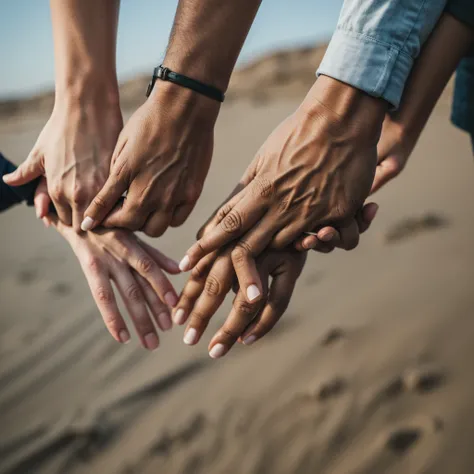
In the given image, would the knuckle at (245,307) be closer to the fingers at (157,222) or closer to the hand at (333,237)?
the hand at (333,237)

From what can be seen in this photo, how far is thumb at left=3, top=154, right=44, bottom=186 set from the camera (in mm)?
1478

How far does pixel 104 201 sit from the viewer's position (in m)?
1.33

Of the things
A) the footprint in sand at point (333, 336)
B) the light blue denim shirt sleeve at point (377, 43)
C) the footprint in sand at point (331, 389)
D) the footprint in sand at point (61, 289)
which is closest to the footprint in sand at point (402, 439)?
the footprint in sand at point (331, 389)

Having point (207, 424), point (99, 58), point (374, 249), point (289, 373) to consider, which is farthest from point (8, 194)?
point (374, 249)

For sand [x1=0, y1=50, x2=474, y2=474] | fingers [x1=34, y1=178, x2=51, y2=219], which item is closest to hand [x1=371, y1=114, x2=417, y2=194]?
fingers [x1=34, y1=178, x2=51, y2=219]

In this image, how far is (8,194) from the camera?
158cm

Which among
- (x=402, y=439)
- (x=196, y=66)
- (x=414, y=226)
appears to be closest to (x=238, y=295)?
(x=196, y=66)

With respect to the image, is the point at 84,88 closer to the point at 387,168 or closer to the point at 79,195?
the point at 79,195

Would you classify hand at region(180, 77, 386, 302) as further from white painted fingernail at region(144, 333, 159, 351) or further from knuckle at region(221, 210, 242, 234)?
white painted fingernail at region(144, 333, 159, 351)

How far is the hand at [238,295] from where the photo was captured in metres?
1.27

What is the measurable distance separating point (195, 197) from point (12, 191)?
60 centimetres

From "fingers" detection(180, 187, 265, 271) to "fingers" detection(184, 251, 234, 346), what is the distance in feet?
0.18

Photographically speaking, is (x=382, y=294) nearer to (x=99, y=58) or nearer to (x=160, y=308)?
(x=160, y=308)

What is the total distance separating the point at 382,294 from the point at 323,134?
2015 millimetres
